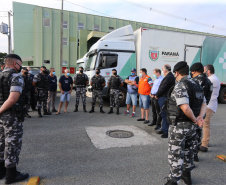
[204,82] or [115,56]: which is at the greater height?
[115,56]

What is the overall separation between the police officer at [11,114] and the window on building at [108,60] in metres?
5.82

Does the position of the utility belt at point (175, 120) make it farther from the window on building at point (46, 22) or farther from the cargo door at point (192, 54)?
the window on building at point (46, 22)

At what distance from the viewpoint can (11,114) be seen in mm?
2551

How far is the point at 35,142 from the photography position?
420cm

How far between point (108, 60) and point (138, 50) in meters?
1.57

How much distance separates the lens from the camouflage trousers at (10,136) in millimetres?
2549

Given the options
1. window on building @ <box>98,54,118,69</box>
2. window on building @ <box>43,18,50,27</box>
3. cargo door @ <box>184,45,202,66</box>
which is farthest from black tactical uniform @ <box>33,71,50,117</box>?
window on building @ <box>43,18,50,27</box>

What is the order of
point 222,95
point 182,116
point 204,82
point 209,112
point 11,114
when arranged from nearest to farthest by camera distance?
point 182,116 → point 11,114 → point 204,82 → point 209,112 → point 222,95

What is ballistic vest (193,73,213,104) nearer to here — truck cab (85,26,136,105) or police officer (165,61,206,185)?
police officer (165,61,206,185)

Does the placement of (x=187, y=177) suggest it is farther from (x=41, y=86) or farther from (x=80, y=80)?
(x=41, y=86)

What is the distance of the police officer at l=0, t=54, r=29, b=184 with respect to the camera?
2496mm

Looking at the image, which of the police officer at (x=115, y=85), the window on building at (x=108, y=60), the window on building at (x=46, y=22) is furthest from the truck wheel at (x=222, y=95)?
the window on building at (x=46, y=22)

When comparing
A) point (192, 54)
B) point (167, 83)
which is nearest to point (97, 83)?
point (167, 83)

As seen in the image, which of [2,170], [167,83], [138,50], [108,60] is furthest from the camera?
[138,50]
